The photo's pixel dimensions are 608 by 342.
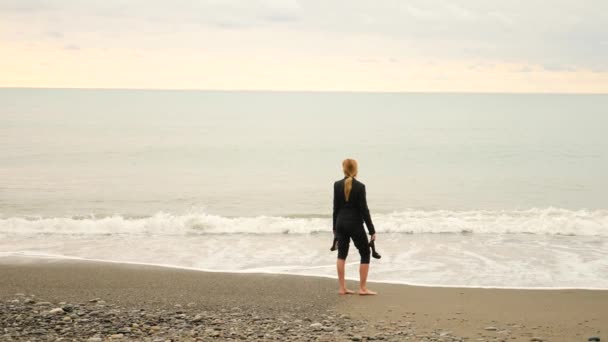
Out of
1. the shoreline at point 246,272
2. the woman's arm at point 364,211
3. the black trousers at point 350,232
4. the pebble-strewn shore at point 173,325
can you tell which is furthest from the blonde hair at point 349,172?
the shoreline at point 246,272

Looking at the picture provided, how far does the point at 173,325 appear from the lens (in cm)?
721

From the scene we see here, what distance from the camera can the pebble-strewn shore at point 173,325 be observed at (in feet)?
22.2

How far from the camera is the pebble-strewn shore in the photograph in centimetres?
675

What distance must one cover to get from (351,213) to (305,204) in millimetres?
12883

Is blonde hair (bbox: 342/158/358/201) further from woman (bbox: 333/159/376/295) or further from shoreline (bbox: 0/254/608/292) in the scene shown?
shoreline (bbox: 0/254/608/292)

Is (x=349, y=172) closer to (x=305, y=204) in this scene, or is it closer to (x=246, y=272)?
(x=246, y=272)

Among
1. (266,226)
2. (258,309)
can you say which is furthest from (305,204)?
(258,309)

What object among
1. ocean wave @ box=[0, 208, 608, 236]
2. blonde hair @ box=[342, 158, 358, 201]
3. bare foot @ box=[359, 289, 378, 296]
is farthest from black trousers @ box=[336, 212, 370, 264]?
ocean wave @ box=[0, 208, 608, 236]

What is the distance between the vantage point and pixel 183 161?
34719mm

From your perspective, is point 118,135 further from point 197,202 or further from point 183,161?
point 197,202

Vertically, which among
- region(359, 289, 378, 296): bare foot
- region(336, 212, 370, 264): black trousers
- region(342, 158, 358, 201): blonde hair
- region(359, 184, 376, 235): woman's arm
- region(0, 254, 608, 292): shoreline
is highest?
region(342, 158, 358, 201): blonde hair

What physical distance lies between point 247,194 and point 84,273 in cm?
1363

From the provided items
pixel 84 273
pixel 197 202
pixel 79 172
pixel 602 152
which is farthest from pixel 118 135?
pixel 84 273

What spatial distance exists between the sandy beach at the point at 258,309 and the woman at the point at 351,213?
691mm
